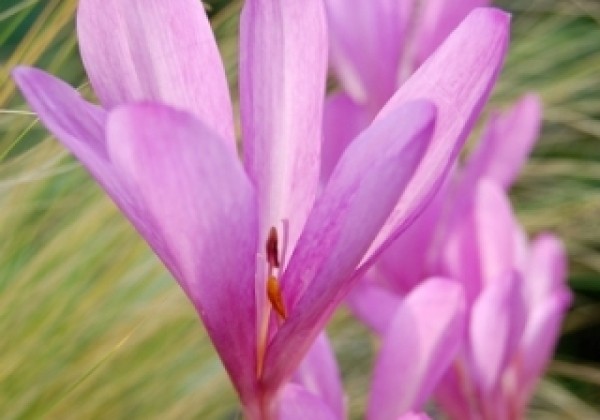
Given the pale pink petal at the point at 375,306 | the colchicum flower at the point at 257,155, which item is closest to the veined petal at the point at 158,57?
the colchicum flower at the point at 257,155

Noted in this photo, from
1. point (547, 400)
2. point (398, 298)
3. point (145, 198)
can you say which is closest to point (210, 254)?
point (145, 198)

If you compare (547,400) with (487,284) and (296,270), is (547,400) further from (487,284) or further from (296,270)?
(296,270)

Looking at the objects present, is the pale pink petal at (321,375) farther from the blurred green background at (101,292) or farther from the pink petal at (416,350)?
the blurred green background at (101,292)

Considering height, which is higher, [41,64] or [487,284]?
[487,284]

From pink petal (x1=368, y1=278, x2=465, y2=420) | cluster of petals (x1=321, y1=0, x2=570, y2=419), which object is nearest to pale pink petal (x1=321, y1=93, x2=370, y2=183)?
cluster of petals (x1=321, y1=0, x2=570, y2=419)

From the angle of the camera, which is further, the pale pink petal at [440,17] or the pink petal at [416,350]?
the pale pink petal at [440,17]

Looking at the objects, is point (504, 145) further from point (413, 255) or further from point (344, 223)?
point (344, 223)

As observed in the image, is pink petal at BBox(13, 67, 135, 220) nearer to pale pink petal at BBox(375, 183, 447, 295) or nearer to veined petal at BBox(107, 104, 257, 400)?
veined petal at BBox(107, 104, 257, 400)
